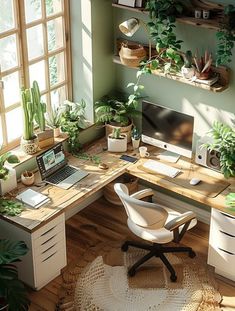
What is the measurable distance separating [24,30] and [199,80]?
4.85 ft

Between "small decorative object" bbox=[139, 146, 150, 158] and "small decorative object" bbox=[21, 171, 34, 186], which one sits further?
"small decorative object" bbox=[139, 146, 150, 158]

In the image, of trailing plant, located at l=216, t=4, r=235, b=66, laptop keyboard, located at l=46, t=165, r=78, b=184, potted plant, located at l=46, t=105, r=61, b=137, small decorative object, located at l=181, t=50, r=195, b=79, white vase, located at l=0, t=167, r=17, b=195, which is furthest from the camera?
potted plant, located at l=46, t=105, r=61, b=137

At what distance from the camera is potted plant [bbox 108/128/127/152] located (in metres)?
5.54

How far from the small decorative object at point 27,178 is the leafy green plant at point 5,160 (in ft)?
0.42

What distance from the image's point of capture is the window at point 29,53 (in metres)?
4.86

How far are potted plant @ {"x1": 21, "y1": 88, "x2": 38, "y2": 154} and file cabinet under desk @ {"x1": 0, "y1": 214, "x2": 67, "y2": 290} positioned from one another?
68 cm

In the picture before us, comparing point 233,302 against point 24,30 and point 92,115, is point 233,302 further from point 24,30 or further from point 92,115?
point 24,30

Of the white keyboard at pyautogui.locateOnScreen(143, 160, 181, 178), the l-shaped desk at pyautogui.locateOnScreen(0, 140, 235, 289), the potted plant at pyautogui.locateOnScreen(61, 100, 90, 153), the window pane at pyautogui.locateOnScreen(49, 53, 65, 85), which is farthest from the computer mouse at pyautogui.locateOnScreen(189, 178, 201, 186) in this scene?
the window pane at pyautogui.locateOnScreen(49, 53, 65, 85)

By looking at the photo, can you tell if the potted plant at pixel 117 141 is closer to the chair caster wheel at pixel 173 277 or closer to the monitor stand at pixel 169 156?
the monitor stand at pixel 169 156

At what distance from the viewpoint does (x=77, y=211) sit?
233 inches

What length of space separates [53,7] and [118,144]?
134 cm

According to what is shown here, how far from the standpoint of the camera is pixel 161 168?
5316 mm

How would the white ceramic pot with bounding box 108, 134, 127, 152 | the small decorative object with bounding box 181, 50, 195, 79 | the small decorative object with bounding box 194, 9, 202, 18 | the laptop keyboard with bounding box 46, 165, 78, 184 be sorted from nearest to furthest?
1. the small decorative object with bounding box 194, 9, 202, 18
2. the small decorative object with bounding box 181, 50, 195, 79
3. the laptop keyboard with bounding box 46, 165, 78, 184
4. the white ceramic pot with bounding box 108, 134, 127, 152

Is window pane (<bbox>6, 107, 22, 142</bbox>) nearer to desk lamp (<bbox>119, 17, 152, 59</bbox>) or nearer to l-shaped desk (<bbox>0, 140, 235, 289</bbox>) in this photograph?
l-shaped desk (<bbox>0, 140, 235, 289</bbox>)
